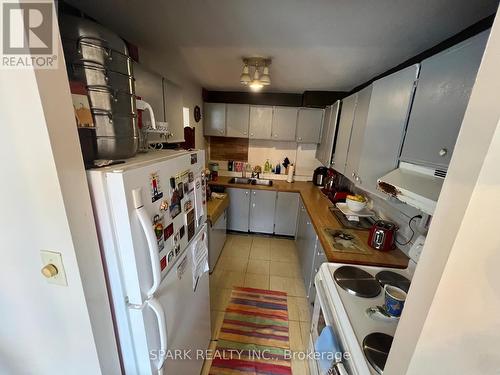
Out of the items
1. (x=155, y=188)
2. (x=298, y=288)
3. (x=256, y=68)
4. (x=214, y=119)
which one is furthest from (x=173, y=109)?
(x=298, y=288)

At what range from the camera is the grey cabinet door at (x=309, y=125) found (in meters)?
3.02

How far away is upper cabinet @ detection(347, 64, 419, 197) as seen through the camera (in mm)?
1132

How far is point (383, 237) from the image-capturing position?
1.41 meters

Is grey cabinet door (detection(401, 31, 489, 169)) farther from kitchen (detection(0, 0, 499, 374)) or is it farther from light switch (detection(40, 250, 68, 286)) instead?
light switch (detection(40, 250, 68, 286))

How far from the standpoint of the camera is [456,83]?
829 millimetres

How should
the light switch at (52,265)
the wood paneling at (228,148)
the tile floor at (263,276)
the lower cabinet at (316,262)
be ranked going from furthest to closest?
the wood paneling at (228,148), the tile floor at (263,276), the lower cabinet at (316,262), the light switch at (52,265)

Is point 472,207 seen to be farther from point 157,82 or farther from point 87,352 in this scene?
point 157,82

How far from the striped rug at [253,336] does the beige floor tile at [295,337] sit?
1.4 inches

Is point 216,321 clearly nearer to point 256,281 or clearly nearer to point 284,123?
point 256,281

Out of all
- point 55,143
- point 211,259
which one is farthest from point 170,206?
point 211,259

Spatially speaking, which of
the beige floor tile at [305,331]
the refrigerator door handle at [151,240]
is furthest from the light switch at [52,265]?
the beige floor tile at [305,331]

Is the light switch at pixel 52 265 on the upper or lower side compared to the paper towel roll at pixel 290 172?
upper

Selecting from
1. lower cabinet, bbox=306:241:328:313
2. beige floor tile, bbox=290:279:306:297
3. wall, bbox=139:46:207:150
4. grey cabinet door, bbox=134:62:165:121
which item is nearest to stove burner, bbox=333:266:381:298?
lower cabinet, bbox=306:241:328:313

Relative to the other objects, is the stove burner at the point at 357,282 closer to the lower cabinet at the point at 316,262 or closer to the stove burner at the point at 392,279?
the stove burner at the point at 392,279
